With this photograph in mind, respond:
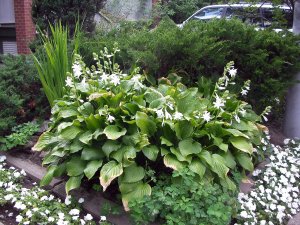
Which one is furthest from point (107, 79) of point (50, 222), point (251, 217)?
point (251, 217)

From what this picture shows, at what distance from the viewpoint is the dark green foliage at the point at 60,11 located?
21.5ft

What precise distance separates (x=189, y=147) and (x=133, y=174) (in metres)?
0.53

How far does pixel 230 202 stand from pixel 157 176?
0.65 m

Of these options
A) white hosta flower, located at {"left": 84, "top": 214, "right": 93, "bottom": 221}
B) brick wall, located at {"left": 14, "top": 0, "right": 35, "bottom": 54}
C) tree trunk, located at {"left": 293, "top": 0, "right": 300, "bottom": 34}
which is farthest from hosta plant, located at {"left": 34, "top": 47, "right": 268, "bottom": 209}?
brick wall, located at {"left": 14, "top": 0, "right": 35, "bottom": 54}

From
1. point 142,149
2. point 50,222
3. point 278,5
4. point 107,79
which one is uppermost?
point 278,5

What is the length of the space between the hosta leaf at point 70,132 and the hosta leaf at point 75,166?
0.19 m

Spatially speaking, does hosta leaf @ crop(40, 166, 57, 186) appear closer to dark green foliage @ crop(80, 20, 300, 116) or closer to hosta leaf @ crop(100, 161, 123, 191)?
hosta leaf @ crop(100, 161, 123, 191)

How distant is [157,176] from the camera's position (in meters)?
3.65

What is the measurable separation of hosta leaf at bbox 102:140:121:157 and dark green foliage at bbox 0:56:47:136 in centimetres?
156

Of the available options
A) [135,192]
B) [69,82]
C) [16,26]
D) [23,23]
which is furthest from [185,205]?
[16,26]

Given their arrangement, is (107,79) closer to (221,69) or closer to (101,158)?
(101,158)

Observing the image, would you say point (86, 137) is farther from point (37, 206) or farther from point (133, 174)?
point (37, 206)

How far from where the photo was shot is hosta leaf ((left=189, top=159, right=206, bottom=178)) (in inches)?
133

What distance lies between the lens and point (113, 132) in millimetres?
3490
